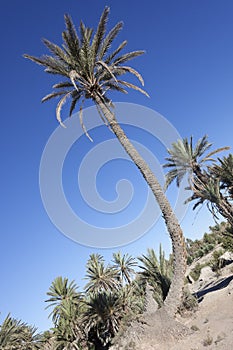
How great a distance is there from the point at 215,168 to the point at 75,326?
1739 cm

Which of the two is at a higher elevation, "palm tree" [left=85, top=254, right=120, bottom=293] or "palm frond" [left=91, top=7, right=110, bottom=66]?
"palm frond" [left=91, top=7, right=110, bottom=66]

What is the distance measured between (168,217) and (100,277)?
2032 centimetres

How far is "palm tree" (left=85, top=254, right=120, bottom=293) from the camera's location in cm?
2931

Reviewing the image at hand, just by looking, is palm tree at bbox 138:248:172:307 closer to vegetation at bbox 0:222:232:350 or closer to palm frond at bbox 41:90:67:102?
vegetation at bbox 0:222:232:350

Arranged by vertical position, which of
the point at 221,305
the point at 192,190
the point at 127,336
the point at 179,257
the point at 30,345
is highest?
the point at 192,190

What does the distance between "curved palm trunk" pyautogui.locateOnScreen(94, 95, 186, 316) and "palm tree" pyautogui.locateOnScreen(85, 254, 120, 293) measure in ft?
63.7

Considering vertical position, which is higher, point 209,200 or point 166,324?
point 209,200

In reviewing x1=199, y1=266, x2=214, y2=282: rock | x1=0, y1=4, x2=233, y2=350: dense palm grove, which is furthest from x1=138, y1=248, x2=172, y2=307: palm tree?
x1=199, y1=266, x2=214, y2=282: rock

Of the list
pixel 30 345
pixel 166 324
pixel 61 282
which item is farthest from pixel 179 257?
pixel 30 345

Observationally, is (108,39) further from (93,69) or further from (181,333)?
(181,333)

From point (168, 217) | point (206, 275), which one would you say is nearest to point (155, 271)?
point (168, 217)

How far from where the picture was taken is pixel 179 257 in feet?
37.8

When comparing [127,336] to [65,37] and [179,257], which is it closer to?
[179,257]

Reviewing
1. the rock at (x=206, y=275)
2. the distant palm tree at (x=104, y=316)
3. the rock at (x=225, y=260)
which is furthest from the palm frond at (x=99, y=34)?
the rock at (x=206, y=275)
